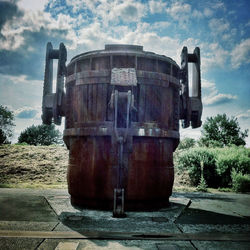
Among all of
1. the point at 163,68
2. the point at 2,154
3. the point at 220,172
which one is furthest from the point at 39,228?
the point at 2,154

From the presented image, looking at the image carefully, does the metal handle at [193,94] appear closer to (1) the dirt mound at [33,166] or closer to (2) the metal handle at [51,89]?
(2) the metal handle at [51,89]

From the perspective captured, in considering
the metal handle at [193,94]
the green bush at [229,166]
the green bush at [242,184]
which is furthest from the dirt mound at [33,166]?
the green bush at [229,166]

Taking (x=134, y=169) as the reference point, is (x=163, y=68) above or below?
above

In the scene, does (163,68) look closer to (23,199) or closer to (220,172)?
(23,199)

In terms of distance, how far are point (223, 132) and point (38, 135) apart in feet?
130

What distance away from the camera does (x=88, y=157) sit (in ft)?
14.2

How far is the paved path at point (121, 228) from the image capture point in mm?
2576

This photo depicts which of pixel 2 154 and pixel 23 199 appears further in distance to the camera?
pixel 2 154

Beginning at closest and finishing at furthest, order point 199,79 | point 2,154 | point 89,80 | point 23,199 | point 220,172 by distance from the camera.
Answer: point 89,80 < point 23,199 < point 199,79 < point 220,172 < point 2,154

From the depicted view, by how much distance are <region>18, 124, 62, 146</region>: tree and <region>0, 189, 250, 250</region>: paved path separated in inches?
1971

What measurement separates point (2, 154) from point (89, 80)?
8.94 meters

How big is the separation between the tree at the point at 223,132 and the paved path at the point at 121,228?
43450mm

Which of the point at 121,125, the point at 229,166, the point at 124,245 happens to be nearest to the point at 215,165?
the point at 229,166

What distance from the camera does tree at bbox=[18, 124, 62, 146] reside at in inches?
2053
